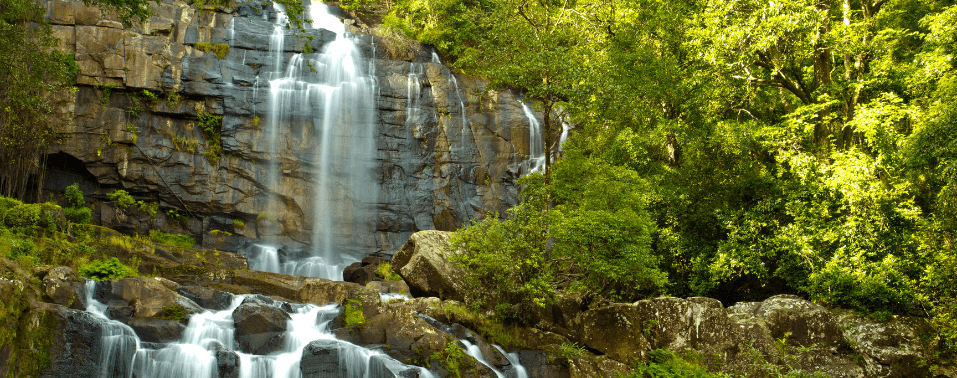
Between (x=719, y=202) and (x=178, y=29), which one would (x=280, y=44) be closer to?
(x=178, y=29)

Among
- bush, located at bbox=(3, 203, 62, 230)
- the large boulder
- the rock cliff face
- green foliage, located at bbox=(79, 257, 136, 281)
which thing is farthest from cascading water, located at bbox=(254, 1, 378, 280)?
green foliage, located at bbox=(79, 257, 136, 281)

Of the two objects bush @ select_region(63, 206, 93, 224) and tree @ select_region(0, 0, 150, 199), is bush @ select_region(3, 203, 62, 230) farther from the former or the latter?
bush @ select_region(63, 206, 93, 224)

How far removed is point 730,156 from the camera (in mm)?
14820

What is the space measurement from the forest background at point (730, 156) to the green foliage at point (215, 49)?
675 centimetres

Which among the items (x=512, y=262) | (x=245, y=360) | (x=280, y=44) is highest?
(x=280, y=44)

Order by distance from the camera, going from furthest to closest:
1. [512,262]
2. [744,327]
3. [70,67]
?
[70,67] < [512,262] < [744,327]

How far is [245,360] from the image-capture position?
34.3ft

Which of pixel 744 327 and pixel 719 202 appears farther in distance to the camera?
pixel 719 202

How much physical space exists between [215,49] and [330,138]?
6378 millimetres

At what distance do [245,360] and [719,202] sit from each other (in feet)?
38.9

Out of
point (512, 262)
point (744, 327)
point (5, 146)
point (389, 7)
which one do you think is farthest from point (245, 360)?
point (389, 7)

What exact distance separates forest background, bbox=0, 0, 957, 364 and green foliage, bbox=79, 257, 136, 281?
597 centimetres

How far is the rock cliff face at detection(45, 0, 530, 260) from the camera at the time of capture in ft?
74.0

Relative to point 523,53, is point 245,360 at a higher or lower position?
lower
